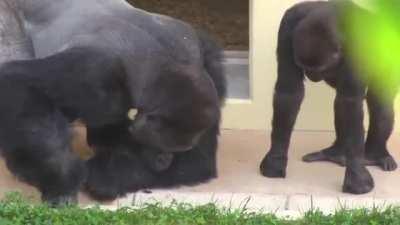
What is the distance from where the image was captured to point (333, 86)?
3.33 metres

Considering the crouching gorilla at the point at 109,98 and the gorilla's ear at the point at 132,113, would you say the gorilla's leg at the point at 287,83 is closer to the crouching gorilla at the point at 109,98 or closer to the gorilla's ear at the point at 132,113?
the crouching gorilla at the point at 109,98

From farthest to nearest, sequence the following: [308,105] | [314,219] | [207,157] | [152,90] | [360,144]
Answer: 1. [308,105]
2. [207,157]
3. [360,144]
4. [152,90]
5. [314,219]

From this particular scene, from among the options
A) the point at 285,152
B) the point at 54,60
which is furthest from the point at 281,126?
the point at 54,60

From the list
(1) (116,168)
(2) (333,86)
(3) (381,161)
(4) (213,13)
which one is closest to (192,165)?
(1) (116,168)

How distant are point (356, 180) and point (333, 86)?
47 cm

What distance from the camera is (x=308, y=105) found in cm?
410

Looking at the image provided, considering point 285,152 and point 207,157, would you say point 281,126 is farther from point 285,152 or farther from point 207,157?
point 207,157

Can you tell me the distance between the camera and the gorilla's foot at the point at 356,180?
3.28m

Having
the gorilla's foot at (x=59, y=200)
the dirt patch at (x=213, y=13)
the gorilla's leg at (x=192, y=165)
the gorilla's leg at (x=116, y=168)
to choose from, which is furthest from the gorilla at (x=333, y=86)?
the dirt patch at (x=213, y=13)

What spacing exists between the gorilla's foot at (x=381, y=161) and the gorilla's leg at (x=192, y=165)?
86 cm

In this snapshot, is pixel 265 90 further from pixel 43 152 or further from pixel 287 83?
pixel 43 152

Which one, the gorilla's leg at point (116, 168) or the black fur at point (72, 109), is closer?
the black fur at point (72, 109)

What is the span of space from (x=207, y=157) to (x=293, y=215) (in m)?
0.69

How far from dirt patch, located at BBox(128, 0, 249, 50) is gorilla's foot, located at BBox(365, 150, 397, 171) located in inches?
78.7
